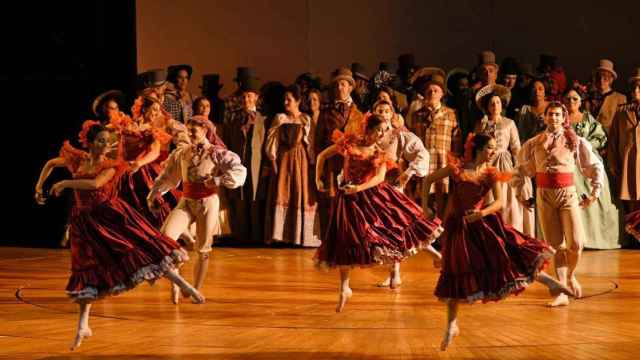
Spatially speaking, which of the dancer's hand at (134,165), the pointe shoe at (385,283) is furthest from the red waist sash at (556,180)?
the dancer's hand at (134,165)

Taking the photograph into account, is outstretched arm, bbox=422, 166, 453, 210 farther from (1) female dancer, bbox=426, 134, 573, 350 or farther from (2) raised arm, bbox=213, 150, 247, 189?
(2) raised arm, bbox=213, 150, 247, 189

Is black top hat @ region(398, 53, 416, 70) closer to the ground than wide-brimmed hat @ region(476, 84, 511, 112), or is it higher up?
higher up

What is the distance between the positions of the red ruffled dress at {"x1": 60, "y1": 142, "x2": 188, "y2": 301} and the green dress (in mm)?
4722

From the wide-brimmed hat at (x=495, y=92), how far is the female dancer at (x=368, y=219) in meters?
2.05

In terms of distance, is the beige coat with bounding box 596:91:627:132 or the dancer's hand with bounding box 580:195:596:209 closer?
the dancer's hand with bounding box 580:195:596:209

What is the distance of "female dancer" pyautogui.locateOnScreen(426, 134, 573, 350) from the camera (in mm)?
6066

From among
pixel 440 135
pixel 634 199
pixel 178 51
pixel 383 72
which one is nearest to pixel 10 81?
pixel 178 51

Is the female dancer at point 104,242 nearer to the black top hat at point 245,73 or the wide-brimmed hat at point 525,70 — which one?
the black top hat at point 245,73

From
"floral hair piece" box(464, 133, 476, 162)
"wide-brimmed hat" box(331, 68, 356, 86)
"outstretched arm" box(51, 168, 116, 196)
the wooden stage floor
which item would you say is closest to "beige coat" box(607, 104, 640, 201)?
the wooden stage floor

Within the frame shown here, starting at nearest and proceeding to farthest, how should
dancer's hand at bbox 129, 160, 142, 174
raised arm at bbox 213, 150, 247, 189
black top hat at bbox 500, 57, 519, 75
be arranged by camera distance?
raised arm at bbox 213, 150, 247, 189 → dancer's hand at bbox 129, 160, 142, 174 → black top hat at bbox 500, 57, 519, 75

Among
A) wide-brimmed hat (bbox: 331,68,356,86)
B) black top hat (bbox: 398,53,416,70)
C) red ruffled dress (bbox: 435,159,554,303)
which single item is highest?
black top hat (bbox: 398,53,416,70)

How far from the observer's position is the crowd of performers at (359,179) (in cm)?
625

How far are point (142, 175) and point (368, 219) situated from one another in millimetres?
2001

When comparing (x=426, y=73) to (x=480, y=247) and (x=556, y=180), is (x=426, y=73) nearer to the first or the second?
(x=556, y=180)
